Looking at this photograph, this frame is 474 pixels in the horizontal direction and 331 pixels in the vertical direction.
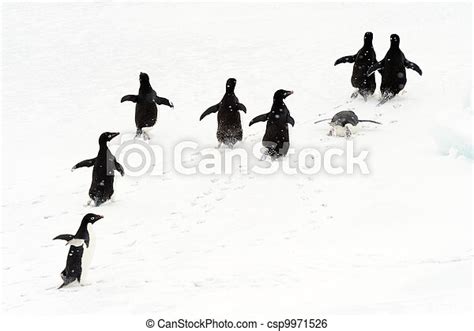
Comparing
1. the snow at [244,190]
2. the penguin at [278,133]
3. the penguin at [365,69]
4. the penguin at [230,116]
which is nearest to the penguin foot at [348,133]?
the snow at [244,190]

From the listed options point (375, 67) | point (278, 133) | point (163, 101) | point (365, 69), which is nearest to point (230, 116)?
point (278, 133)

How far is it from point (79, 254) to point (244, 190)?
266cm

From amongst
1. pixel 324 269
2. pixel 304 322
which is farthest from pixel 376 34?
pixel 304 322

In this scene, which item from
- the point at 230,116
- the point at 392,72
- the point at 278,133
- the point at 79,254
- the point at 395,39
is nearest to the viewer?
the point at 79,254

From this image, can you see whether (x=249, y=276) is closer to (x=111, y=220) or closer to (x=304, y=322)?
(x=304, y=322)

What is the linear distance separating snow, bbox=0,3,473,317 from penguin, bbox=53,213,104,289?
0.20 metres

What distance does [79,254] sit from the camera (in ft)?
24.3

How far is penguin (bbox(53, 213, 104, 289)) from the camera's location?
24.1ft

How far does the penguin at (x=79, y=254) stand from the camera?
7.34 metres

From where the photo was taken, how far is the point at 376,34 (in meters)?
17.9

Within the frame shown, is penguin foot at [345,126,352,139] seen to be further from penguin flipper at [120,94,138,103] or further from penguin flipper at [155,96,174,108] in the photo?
penguin flipper at [120,94,138,103]

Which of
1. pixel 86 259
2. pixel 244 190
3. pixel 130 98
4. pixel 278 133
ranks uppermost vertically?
pixel 130 98

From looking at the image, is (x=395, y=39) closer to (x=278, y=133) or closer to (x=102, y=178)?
(x=278, y=133)

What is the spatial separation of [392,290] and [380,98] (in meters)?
6.47
